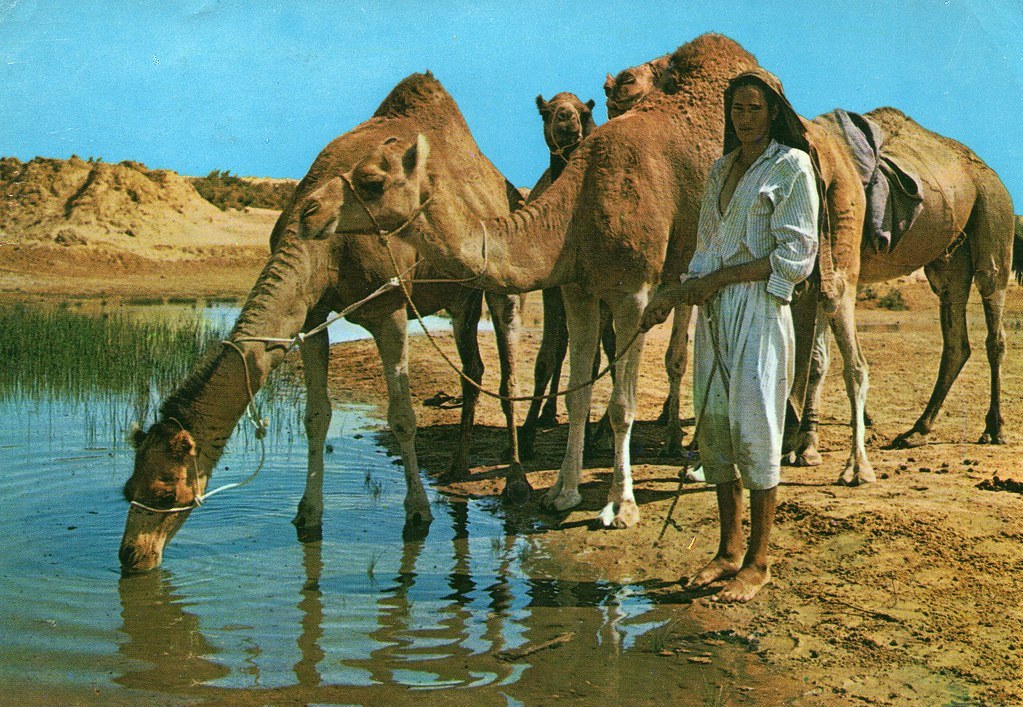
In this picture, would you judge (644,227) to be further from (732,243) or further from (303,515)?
(303,515)

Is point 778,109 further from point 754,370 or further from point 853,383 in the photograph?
point 853,383

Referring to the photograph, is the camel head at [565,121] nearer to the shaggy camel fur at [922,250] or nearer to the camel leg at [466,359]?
the shaggy camel fur at [922,250]

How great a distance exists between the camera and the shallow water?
4.87m

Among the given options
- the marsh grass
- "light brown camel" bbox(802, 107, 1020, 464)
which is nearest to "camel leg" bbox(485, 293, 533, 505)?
"light brown camel" bbox(802, 107, 1020, 464)

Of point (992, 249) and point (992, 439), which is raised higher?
point (992, 249)

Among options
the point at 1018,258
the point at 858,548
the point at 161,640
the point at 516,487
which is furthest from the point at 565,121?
the point at 1018,258

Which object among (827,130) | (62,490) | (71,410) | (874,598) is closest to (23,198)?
(71,410)

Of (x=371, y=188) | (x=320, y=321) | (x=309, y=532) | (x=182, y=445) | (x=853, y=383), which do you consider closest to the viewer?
(x=371, y=188)

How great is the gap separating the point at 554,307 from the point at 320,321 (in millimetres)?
2731

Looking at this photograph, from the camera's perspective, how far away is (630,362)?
283 inches

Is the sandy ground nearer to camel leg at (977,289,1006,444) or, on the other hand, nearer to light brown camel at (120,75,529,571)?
camel leg at (977,289,1006,444)

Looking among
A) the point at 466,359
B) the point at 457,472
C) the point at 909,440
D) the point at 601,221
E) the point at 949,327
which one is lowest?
the point at 457,472

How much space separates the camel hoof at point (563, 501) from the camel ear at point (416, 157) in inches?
109

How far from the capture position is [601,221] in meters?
6.94
